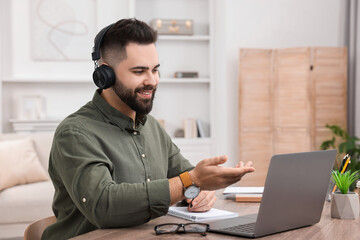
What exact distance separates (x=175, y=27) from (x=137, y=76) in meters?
3.60

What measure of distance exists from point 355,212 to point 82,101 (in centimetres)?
392

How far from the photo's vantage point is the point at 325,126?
196 inches

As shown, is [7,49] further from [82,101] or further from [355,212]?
[355,212]

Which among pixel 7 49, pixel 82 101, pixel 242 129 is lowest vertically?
pixel 242 129

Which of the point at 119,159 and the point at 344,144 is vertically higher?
the point at 119,159

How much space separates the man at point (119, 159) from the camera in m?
1.33

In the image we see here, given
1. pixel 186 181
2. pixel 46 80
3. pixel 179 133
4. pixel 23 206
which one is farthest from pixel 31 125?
pixel 186 181

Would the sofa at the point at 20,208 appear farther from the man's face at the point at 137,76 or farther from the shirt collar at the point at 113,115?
the man's face at the point at 137,76

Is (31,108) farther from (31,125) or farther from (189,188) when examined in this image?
(189,188)

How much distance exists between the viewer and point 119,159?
1.56 meters

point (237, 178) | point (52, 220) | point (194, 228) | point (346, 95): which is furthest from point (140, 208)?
point (346, 95)

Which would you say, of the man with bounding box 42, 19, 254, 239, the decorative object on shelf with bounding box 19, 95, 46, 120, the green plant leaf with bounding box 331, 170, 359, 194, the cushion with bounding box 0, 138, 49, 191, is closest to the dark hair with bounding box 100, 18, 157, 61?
the man with bounding box 42, 19, 254, 239

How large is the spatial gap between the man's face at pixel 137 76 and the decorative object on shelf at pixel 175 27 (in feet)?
11.5

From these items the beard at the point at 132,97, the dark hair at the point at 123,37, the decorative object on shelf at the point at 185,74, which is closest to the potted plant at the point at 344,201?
the beard at the point at 132,97
